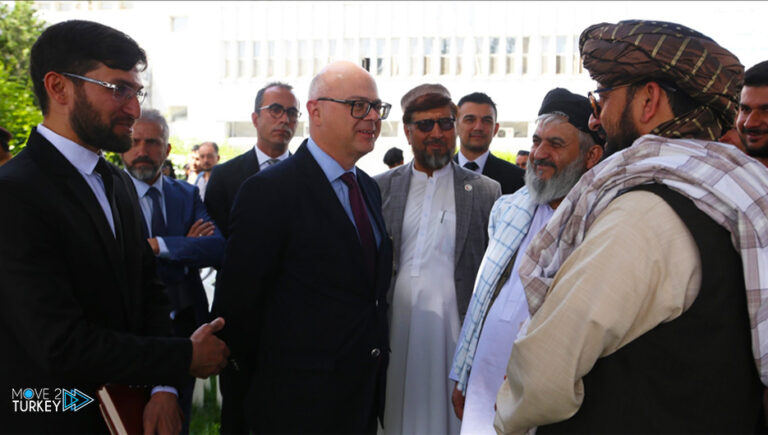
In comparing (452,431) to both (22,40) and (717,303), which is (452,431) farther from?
(22,40)

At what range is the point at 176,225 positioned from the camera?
14.0 ft

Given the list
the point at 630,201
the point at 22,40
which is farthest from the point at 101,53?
the point at 22,40

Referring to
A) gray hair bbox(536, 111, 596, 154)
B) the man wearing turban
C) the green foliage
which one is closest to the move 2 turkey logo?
the man wearing turban

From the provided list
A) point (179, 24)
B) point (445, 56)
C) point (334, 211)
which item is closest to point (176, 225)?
point (334, 211)

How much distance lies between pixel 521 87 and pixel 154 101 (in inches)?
880

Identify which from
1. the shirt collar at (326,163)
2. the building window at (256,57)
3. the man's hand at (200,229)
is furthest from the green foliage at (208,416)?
the building window at (256,57)

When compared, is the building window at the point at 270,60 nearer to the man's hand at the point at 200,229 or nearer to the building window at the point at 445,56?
the building window at the point at 445,56

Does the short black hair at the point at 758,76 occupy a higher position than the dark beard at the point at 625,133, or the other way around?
the short black hair at the point at 758,76

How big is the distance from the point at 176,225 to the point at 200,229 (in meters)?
0.16

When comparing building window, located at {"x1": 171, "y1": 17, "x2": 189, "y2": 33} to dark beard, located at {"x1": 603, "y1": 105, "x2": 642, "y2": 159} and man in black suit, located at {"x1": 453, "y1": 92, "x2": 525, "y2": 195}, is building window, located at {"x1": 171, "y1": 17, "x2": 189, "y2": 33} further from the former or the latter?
dark beard, located at {"x1": 603, "y1": 105, "x2": 642, "y2": 159}

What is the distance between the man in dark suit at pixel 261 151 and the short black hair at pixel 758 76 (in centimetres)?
292

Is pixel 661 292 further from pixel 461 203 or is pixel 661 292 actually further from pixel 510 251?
pixel 461 203

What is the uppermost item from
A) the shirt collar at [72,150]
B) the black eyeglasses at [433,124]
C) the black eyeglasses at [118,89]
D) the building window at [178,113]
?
the black eyeglasses at [118,89]

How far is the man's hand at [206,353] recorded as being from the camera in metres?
2.46
